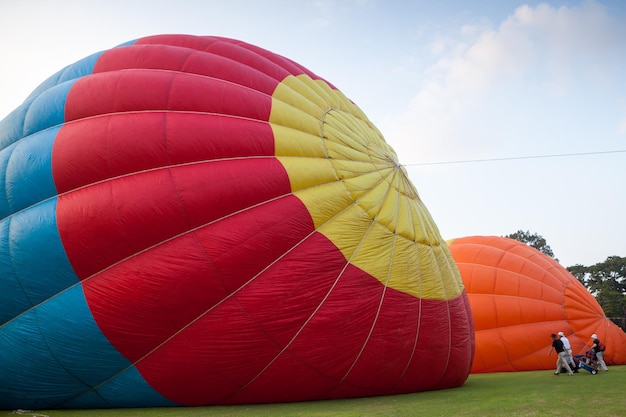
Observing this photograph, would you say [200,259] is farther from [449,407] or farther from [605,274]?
[605,274]

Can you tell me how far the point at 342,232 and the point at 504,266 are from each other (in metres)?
8.25

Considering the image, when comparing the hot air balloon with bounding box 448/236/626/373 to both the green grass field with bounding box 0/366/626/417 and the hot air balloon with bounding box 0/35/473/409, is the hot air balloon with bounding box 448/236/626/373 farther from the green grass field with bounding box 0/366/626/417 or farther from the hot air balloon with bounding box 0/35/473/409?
the hot air balloon with bounding box 0/35/473/409

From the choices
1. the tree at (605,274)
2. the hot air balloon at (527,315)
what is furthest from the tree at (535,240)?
the hot air balloon at (527,315)

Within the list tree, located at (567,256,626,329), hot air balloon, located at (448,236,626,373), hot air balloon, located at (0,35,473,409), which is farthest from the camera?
tree, located at (567,256,626,329)

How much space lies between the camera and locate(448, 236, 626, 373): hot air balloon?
12.6m

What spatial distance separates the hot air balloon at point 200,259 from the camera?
6.52 metres

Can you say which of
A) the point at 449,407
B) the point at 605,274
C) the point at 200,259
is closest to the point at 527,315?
the point at 449,407

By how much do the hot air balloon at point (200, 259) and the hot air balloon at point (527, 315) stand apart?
17.6ft

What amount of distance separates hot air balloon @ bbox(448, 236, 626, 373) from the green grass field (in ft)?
17.1

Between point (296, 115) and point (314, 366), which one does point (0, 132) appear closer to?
point (296, 115)

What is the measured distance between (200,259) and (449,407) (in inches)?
134

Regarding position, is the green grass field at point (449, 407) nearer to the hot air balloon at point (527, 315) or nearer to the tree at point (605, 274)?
the hot air balloon at point (527, 315)

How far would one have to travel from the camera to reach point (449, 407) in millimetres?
5902

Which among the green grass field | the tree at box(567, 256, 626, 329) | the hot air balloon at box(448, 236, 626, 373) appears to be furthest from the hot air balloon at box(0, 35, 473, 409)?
the tree at box(567, 256, 626, 329)
